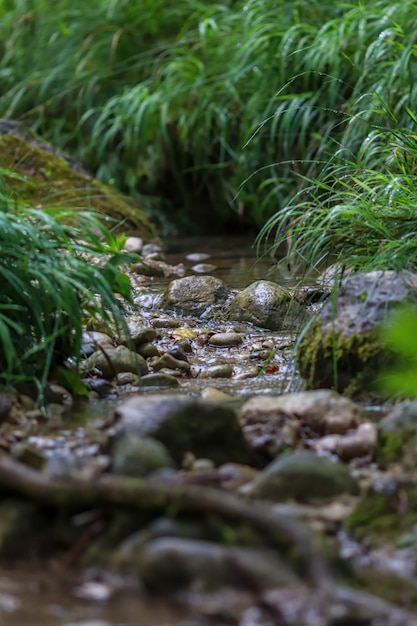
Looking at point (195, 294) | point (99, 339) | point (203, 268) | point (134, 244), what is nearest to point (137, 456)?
point (99, 339)

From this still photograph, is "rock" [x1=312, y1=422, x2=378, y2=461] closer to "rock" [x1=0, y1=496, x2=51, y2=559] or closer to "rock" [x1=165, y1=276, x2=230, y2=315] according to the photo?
"rock" [x1=0, y1=496, x2=51, y2=559]

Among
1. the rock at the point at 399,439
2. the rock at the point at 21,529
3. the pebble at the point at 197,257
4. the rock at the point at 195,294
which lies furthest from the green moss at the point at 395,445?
the pebble at the point at 197,257

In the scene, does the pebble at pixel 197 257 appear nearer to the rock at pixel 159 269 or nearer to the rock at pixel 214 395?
the rock at pixel 159 269

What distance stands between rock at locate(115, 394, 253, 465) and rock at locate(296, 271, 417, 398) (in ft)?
1.87

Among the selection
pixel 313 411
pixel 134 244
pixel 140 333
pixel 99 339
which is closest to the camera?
pixel 313 411

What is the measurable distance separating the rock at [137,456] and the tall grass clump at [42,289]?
65cm

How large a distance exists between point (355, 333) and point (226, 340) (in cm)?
105

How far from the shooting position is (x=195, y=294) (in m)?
4.63

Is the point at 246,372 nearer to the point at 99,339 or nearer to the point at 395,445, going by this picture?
the point at 99,339

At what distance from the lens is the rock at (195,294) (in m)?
4.58

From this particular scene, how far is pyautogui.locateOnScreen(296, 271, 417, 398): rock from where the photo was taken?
3010mm

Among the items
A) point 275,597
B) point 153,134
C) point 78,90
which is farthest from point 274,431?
point 78,90

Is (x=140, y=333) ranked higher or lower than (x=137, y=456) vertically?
lower

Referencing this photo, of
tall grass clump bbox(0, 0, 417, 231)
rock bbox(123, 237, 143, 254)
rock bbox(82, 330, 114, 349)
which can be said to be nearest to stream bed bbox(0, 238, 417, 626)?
rock bbox(82, 330, 114, 349)
